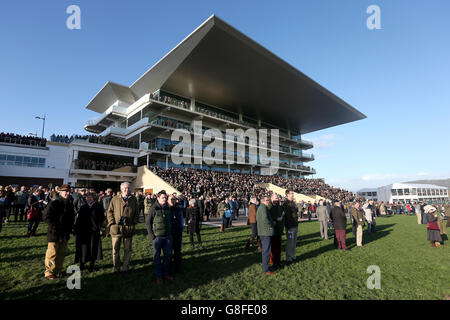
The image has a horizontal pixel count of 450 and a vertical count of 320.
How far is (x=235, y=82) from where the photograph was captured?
33.8 metres

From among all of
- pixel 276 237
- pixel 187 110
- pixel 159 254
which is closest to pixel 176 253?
pixel 159 254

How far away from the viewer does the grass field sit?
382 centimetres

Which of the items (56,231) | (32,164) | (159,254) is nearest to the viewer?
(159,254)

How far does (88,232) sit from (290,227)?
17.5 feet

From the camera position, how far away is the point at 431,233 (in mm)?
8305

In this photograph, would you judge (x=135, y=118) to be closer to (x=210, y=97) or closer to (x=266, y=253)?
(x=210, y=97)

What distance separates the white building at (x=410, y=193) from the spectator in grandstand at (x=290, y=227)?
67.8 m

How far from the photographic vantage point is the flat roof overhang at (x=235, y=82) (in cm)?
2600

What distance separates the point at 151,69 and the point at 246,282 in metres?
32.4

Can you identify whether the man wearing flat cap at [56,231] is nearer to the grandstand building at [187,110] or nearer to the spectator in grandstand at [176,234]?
the spectator in grandstand at [176,234]

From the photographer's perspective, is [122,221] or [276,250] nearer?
[122,221]

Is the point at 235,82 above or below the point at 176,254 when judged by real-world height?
above

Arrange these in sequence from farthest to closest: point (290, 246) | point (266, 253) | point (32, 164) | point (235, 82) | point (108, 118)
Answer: point (108, 118) → point (235, 82) → point (32, 164) → point (290, 246) → point (266, 253)

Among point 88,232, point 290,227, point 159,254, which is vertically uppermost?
point 88,232
